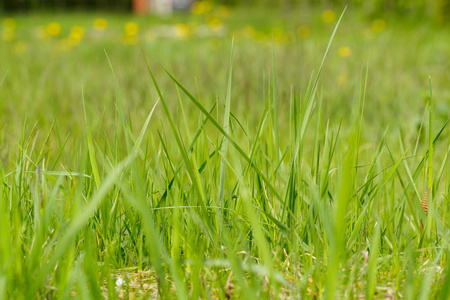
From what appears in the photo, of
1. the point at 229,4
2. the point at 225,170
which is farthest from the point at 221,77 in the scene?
the point at 229,4

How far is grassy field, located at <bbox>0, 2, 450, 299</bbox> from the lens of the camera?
2.63 ft

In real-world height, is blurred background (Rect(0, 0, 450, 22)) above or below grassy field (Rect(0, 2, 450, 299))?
above

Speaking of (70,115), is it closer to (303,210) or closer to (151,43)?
(303,210)

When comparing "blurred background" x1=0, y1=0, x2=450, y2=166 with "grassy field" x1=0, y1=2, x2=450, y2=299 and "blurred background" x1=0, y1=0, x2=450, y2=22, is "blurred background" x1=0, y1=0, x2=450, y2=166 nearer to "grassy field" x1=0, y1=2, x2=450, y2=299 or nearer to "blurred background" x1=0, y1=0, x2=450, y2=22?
"grassy field" x1=0, y1=2, x2=450, y2=299

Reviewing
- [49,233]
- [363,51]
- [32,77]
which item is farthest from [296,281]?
[363,51]

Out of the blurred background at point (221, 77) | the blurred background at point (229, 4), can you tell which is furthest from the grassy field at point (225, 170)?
the blurred background at point (229, 4)

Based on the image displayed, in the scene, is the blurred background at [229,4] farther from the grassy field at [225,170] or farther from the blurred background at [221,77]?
the grassy field at [225,170]

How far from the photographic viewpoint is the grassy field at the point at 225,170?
0.80m

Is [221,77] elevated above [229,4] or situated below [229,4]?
below

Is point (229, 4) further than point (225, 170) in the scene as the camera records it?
Yes

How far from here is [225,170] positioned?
1.06 m

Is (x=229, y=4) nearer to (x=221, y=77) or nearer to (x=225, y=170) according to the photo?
(x=221, y=77)

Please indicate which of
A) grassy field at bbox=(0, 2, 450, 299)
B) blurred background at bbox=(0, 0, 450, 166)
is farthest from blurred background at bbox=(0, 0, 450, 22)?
grassy field at bbox=(0, 2, 450, 299)

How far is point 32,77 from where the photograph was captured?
373 cm
